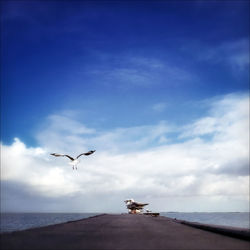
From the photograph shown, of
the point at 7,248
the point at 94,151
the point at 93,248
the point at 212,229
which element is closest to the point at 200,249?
the point at 93,248

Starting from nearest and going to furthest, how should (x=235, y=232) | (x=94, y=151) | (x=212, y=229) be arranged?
(x=235, y=232)
(x=212, y=229)
(x=94, y=151)

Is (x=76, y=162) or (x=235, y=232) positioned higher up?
(x=76, y=162)

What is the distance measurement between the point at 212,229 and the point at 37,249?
9787 millimetres

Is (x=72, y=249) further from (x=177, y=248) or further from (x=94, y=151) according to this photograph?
(x=94, y=151)

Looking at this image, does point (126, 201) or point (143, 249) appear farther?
point (126, 201)

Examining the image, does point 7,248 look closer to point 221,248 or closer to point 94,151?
point 221,248

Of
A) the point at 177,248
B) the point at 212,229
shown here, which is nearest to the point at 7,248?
the point at 177,248

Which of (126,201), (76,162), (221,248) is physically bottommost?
(126,201)

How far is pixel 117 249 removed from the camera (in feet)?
23.2

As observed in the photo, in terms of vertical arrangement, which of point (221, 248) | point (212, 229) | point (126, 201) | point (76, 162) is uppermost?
point (76, 162)

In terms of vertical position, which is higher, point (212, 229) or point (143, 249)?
point (143, 249)

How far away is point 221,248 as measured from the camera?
7461 millimetres

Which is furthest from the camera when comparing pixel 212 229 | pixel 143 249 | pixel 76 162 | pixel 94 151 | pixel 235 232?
pixel 76 162

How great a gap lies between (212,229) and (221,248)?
6401 millimetres
